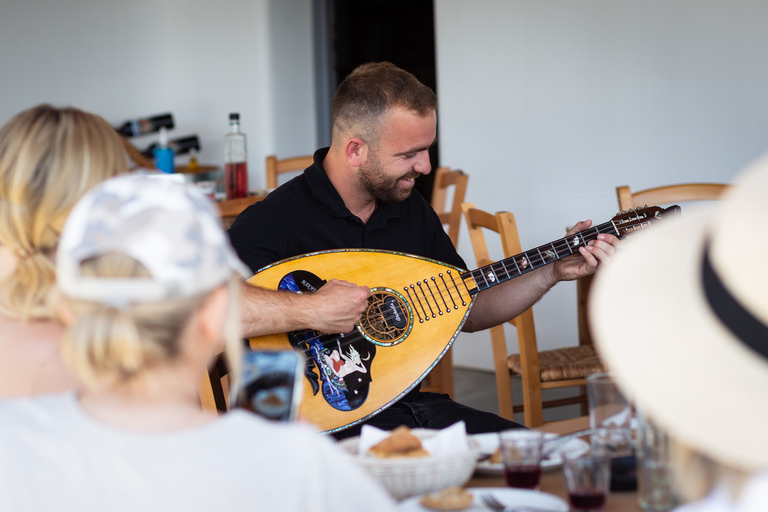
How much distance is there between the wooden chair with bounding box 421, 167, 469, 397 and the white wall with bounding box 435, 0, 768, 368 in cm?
34

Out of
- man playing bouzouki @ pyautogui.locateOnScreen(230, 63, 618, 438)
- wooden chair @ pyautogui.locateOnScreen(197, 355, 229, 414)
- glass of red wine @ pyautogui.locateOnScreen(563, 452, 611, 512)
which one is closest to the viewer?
glass of red wine @ pyautogui.locateOnScreen(563, 452, 611, 512)

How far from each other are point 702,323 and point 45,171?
799mm

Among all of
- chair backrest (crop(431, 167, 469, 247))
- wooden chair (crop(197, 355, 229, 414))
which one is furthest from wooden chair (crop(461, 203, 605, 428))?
wooden chair (crop(197, 355, 229, 414))

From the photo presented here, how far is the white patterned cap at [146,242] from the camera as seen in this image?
30.2 inches

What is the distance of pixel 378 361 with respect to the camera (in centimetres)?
183

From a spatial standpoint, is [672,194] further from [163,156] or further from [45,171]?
[163,156]

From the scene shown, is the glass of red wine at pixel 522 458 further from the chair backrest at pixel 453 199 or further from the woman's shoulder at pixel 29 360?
the chair backrest at pixel 453 199

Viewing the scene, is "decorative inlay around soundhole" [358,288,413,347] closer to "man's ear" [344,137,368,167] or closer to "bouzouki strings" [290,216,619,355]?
"bouzouki strings" [290,216,619,355]

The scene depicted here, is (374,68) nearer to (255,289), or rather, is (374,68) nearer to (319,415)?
(255,289)

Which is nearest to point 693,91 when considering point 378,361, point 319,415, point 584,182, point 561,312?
point 584,182

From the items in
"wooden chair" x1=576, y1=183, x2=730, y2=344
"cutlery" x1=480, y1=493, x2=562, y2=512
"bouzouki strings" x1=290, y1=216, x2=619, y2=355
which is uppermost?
"wooden chair" x1=576, y1=183, x2=730, y2=344

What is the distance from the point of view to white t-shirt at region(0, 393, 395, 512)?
2.45 feet

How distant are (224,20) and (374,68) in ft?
8.25

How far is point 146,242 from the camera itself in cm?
77
